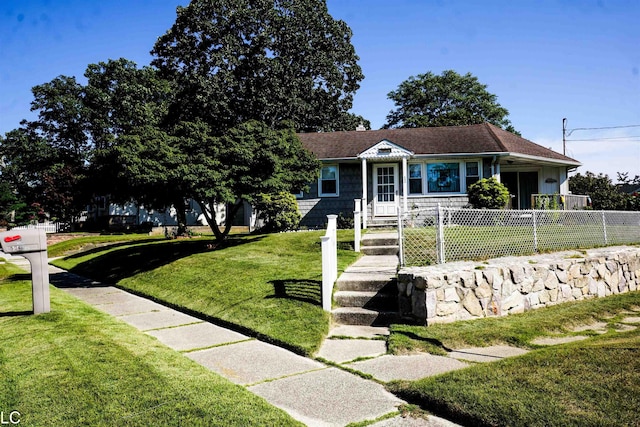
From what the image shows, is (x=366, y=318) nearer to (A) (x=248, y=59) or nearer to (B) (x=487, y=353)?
(B) (x=487, y=353)

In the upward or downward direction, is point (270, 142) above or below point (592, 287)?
above

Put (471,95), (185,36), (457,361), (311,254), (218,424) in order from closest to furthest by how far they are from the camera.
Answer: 1. (218,424)
2. (457,361)
3. (311,254)
4. (185,36)
5. (471,95)

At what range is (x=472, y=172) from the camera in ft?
60.6

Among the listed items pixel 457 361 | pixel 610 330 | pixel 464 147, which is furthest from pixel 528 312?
pixel 464 147

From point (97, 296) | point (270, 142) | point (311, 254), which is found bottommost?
point (97, 296)

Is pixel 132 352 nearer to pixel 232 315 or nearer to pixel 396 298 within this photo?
pixel 232 315

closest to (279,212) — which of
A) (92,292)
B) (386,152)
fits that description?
(386,152)

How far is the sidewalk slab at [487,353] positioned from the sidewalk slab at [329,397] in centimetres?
130

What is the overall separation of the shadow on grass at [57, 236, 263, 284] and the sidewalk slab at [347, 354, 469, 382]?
9376mm

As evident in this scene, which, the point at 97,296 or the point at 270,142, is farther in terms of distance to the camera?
the point at 270,142

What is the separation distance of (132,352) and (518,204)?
1938 cm

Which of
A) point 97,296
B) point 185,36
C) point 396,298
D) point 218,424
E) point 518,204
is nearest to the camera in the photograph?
point 218,424

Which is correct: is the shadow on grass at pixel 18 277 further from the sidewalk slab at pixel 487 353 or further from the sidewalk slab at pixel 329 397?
the sidewalk slab at pixel 487 353

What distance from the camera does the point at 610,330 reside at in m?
6.43
